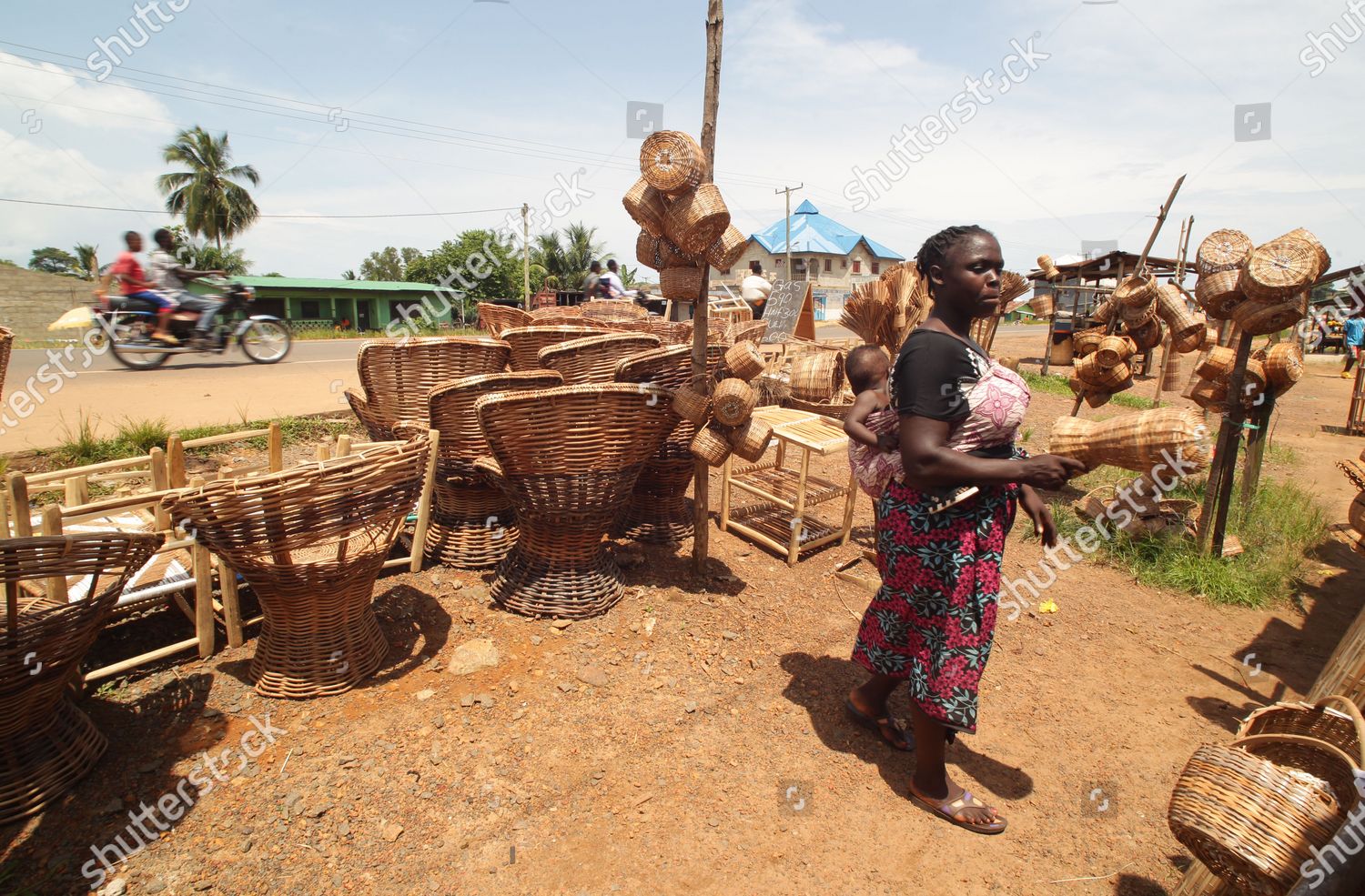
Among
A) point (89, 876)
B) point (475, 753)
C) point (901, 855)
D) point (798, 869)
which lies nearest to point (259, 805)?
point (89, 876)

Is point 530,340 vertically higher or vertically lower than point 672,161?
lower

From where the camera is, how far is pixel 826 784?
7.34 feet

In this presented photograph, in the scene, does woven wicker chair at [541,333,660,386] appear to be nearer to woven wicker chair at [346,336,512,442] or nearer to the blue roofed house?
woven wicker chair at [346,336,512,442]

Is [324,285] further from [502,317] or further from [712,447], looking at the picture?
[712,447]

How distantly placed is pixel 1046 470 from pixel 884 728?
1.25 metres

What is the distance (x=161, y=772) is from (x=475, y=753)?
3.31 feet

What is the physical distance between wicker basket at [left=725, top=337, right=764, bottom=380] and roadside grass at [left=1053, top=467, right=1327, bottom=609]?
2934mm

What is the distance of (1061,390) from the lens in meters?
11.3

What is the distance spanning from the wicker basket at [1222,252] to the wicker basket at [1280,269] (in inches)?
9.2

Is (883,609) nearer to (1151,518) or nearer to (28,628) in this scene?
(28,628)

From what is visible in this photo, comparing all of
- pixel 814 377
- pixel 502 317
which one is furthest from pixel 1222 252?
pixel 502 317

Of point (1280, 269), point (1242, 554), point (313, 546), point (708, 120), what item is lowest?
point (1242, 554)

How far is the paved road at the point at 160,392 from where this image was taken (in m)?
5.61

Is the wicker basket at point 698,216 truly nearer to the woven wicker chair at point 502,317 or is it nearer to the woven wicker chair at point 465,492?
the woven wicker chair at point 465,492
